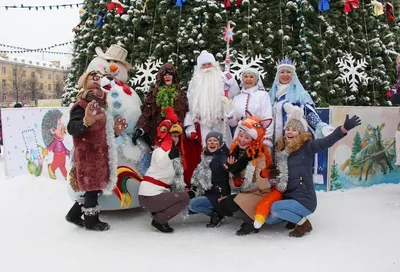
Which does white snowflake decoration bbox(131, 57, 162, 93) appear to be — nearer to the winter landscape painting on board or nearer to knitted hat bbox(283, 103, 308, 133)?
the winter landscape painting on board

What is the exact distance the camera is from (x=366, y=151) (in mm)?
5922

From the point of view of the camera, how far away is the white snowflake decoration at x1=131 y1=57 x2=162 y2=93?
23.2 feet

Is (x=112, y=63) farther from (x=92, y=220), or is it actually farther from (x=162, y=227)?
(x=162, y=227)

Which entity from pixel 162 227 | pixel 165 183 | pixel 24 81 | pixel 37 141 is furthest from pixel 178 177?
pixel 24 81

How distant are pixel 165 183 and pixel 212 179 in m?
0.55

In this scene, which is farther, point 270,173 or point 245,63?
point 245,63

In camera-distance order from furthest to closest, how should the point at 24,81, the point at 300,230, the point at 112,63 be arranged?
the point at 24,81 → the point at 112,63 → the point at 300,230

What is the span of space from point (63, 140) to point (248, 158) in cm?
393

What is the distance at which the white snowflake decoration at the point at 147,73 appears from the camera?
279 inches

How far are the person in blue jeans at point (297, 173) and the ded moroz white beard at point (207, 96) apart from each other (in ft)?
3.28

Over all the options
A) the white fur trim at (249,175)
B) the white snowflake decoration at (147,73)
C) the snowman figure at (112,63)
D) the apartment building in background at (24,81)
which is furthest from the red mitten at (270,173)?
the apartment building in background at (24,81)

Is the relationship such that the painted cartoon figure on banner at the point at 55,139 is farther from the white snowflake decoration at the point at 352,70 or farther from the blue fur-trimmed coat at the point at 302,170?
the white snowflake decoration at the point at 352,70

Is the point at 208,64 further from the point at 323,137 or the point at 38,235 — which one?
the point at 38,235

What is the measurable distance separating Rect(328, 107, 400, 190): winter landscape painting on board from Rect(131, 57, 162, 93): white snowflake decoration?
3.29 m
